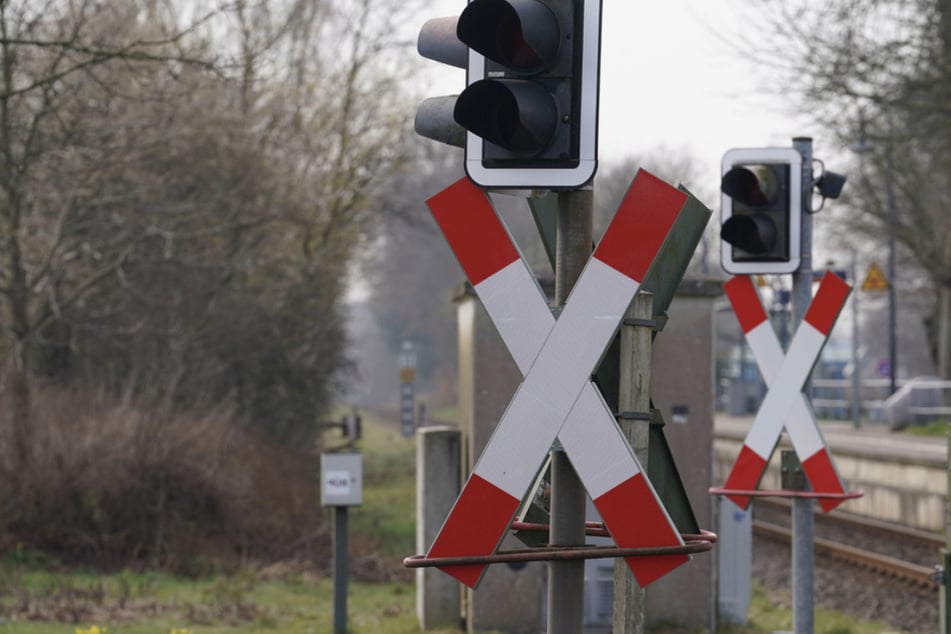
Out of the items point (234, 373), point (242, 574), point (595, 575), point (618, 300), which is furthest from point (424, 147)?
point (618, 300)

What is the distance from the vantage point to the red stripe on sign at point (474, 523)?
432 centimetres

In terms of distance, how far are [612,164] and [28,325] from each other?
1855 inches

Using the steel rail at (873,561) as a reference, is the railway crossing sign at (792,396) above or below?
above

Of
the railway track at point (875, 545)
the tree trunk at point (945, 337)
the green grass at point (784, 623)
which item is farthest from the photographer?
the tree trunk at point (945, 337)

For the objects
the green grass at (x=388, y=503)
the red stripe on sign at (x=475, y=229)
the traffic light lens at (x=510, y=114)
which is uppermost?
the traffic light lens at (x=510, y=114)

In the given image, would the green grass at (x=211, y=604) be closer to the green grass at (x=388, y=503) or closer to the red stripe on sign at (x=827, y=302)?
the green grass at (x=388, y=503)

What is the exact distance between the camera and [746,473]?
26.8 ft

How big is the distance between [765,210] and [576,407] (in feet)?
13.8

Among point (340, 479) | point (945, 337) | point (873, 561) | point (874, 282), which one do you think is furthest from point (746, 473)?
point (945, 337)

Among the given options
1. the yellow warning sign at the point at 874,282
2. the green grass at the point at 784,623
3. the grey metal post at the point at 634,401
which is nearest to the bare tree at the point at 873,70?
the yellow warning sign at the point at 874,282

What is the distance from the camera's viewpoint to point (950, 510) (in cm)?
799

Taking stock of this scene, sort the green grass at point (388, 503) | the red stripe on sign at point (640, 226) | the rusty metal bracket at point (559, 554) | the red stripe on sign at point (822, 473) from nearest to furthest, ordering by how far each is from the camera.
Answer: the rusty metal bracket at point (559, 554), the red stripe on sign at point (640, 226), the red stripe on sign at point (822, 473), the green grass at point (388, 503)

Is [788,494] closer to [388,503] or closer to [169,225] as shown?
[169,225]

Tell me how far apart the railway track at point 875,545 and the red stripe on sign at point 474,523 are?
36.1 feet
